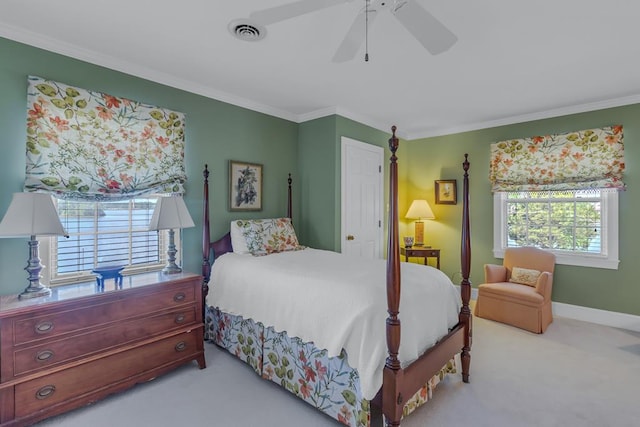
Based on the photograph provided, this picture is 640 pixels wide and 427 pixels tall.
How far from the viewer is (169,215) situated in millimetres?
2607

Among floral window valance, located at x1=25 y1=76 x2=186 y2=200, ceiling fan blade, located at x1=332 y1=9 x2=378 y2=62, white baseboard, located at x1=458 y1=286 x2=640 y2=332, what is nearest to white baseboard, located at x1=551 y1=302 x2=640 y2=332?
white baseboard, located at x1=458 y1=286 x2=640 y2=332

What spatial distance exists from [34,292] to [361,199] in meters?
3.31

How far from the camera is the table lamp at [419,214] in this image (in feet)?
15.4

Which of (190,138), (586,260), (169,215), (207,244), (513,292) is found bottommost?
(513,292)

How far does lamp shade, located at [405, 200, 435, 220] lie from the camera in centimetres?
469

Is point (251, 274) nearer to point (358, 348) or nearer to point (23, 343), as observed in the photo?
point (358, 348)

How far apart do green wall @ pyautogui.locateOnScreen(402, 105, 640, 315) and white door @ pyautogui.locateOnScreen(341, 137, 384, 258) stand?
91 centimetres

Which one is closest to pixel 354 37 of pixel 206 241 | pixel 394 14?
pixel 394 14

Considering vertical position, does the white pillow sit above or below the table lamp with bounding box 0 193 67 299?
below

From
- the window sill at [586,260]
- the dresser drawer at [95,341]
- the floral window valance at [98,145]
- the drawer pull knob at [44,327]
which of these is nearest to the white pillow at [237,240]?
the floral window valance at [98,145]

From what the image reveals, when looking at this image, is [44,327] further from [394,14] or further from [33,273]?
[394,14]

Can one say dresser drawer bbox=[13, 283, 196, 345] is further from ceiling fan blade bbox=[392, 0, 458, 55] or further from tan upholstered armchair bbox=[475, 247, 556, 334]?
tan upholstered armchair bbox=[475, 247, 556, 334]

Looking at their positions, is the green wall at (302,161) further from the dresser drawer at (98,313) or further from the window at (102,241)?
the dresser drawer at (98,313)

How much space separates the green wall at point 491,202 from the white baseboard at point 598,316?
5cm
